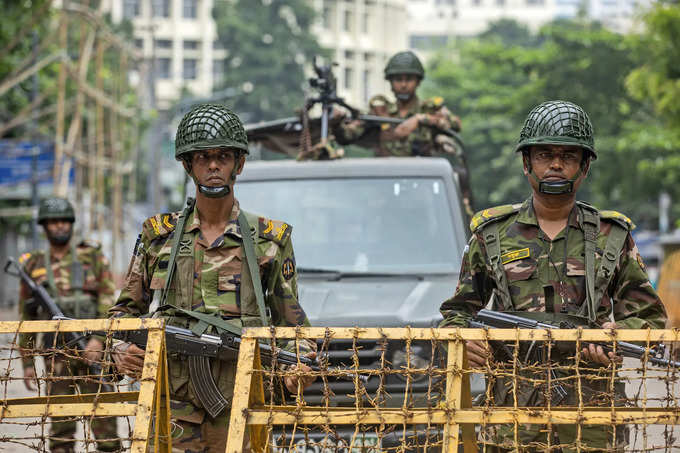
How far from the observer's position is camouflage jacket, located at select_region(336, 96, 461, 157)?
863 cm

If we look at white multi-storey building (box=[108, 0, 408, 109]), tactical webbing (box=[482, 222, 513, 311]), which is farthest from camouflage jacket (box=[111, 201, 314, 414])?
white multi-storey building (box=[108, 0, 408, 109])

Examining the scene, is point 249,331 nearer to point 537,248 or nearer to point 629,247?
point 537,248

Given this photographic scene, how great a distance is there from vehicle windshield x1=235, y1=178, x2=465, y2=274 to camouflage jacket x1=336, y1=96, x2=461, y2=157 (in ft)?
4.52

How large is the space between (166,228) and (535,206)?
59.5 inches

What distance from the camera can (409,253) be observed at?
691 cm

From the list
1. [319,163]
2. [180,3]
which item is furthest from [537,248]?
[180,3]

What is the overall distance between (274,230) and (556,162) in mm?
1202

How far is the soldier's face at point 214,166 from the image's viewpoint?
464 cm

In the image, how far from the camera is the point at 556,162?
4406mm

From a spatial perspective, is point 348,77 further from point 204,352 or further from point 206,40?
point 204,352

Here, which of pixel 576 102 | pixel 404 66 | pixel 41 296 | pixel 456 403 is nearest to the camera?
pixel 456 403

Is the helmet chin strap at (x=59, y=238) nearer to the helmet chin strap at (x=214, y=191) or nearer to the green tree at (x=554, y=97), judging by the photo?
the helmet chin strap at (x=214, y=191)

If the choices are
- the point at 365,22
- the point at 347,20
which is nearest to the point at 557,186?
the point at 347,20

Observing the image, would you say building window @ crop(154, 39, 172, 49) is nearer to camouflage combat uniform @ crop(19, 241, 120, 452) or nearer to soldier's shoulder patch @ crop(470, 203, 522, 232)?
camouflage combat uniform @ crop(19, 241, 120, 452)
